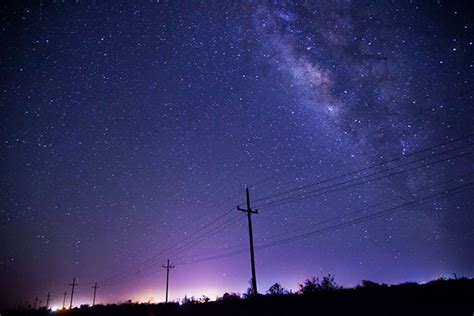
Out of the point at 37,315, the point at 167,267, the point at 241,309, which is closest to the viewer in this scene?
the point at 241,309

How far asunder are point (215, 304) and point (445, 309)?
611 inches

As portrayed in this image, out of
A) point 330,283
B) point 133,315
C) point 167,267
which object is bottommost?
point 133,315

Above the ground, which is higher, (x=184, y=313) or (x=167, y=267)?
(x=167, y=267)

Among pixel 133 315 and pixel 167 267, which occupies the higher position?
pixel 167 267

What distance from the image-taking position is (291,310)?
50.6ft

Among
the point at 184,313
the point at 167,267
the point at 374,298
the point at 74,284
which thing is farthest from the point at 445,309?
the point at 74,284

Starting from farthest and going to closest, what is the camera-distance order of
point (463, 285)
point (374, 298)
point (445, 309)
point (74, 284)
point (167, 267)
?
1. point (74, 284)
2. point (167, 267)
3. point (374, 298)
4. point (463, 285)
5. point (445, 309)

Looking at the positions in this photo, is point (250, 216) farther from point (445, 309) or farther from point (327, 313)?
point (445, 309)

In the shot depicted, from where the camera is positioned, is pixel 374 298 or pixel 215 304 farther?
pixel 215 304

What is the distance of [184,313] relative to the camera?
77.0 ft

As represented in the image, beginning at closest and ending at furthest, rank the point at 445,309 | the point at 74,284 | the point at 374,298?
the point at 445,309 → the point at 374,298 → the point at 74,284

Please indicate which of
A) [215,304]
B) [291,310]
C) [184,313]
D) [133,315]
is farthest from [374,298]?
[133,315]

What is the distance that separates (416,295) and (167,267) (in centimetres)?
4679

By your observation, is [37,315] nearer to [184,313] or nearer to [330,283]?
[184,313]
